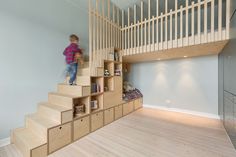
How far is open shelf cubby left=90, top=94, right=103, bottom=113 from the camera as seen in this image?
2701 millimetres

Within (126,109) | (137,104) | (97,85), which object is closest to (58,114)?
(97,85)

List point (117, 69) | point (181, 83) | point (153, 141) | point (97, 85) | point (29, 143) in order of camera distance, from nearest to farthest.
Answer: point (29, 143) → point (153, 141) → point (97, 85) → point (117, 69) → point (181, 83)

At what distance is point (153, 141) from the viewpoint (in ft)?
7.02

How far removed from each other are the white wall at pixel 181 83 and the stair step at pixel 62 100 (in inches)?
117

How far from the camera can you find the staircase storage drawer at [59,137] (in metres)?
1.81

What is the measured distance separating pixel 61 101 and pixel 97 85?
80 cm

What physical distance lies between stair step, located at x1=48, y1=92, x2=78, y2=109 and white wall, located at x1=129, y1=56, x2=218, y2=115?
9.75 ft

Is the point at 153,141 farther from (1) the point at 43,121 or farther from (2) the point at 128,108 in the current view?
(1) the point at 43,121

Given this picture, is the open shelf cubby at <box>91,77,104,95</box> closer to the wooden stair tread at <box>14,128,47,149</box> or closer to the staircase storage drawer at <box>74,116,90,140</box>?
the staircase storage drawer at <box>74,116,90,140</box>

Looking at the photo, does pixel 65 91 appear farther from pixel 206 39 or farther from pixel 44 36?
pixel 206 39

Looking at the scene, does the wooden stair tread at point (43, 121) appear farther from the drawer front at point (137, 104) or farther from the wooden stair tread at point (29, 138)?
the drawer front at point (137, 104)

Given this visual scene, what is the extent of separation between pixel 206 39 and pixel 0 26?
142 inches

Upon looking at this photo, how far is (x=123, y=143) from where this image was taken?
2.08 metres

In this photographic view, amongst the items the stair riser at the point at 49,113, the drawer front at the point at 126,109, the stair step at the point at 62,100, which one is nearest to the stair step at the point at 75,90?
the stair step at the point at 62,100
